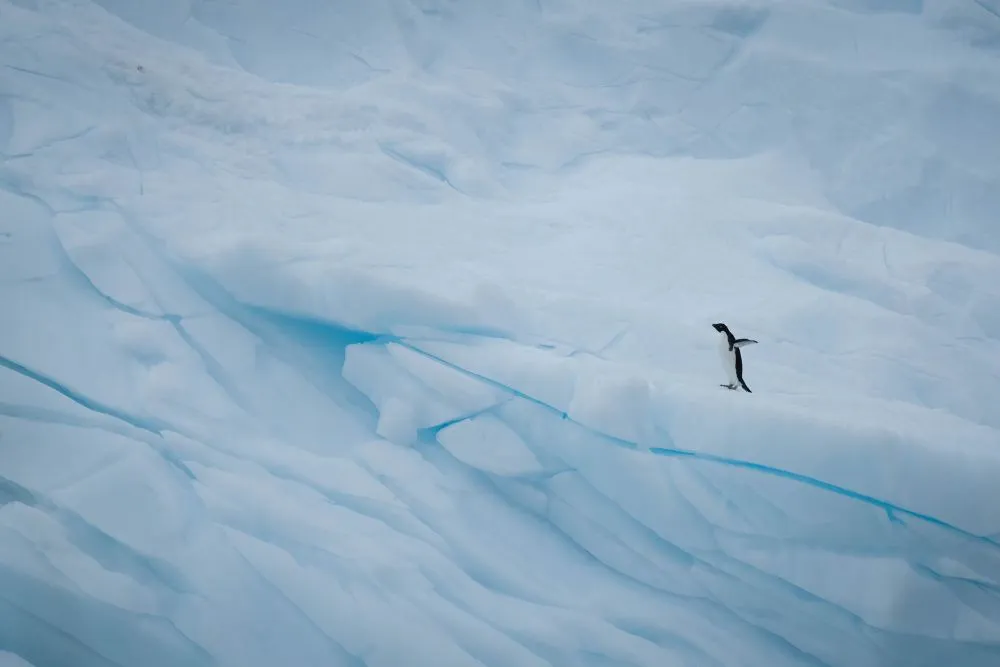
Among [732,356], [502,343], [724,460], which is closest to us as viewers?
[724,460]

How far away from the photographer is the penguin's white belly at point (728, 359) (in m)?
3.09

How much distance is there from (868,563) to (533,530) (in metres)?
1.27

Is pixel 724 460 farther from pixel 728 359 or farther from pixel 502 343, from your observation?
pixel 502 343

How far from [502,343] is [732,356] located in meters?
0.96

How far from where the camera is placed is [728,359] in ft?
10.3

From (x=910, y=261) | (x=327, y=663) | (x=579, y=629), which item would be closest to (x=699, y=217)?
(x=910, y=261)

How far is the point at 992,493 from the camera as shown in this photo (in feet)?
9.10

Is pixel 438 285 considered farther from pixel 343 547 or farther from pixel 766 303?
pixel 766 303

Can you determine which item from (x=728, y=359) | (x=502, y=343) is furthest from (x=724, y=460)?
(x=502, y=343)

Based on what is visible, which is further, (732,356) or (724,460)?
(732,356)

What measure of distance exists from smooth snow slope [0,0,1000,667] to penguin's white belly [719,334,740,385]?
0.09 metres

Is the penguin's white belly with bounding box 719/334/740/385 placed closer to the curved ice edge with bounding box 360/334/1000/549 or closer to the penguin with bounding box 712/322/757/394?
the penguin with bounding box 712/322/757/394

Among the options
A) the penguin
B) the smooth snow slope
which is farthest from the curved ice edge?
the penguin

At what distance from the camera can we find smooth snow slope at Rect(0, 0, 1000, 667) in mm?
2812
